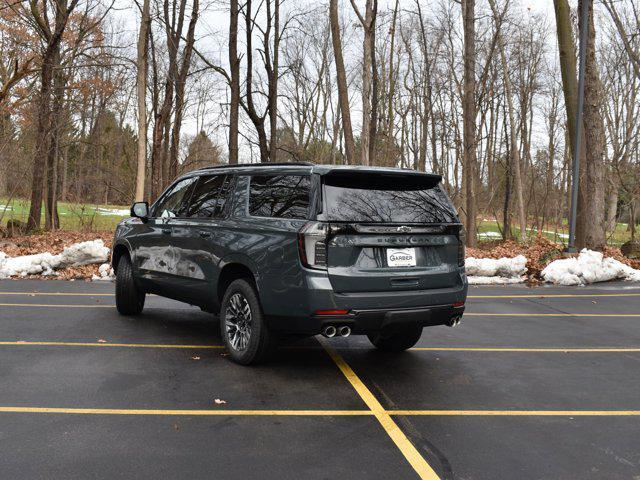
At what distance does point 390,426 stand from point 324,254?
4.75ft

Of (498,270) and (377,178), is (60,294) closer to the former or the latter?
(377,178)

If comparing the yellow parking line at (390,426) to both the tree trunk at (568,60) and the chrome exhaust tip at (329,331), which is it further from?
the tree trunk at (568,60)

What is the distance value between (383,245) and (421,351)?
2111 millimetres

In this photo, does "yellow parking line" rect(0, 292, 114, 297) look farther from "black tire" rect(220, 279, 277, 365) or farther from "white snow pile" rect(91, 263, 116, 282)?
"black tire" rect(220, 279, 277, 365)

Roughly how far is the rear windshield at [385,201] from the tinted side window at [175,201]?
2570 mm

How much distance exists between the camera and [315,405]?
15.2ft

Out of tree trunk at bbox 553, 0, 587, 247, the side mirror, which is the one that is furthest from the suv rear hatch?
tree trunk at bbox 553, 0, 587, 247

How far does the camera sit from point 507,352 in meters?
6.59

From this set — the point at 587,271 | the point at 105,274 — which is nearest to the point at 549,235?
the point at 587,271

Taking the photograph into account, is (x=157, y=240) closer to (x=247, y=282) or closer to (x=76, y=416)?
(x=247, y=282)

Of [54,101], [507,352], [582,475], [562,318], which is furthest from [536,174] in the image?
[582,475]

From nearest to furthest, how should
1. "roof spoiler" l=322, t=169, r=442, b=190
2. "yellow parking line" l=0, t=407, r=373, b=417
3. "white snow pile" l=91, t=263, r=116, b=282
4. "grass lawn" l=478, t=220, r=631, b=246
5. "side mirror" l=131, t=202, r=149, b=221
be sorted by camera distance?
"yellow parking line" l=0, t=407, r=373, b=417, "roof spoiler" l=322, t=169, r=442, b=190, "side mirror" l=131, t=202, r=149, b=221, "white snow pile" l=91, t=263, r=116, b=282, "grass lawn" l=478, t=220, r=631, b=246

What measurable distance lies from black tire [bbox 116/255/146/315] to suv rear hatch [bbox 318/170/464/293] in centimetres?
399

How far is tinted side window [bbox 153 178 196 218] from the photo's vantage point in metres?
6.95
